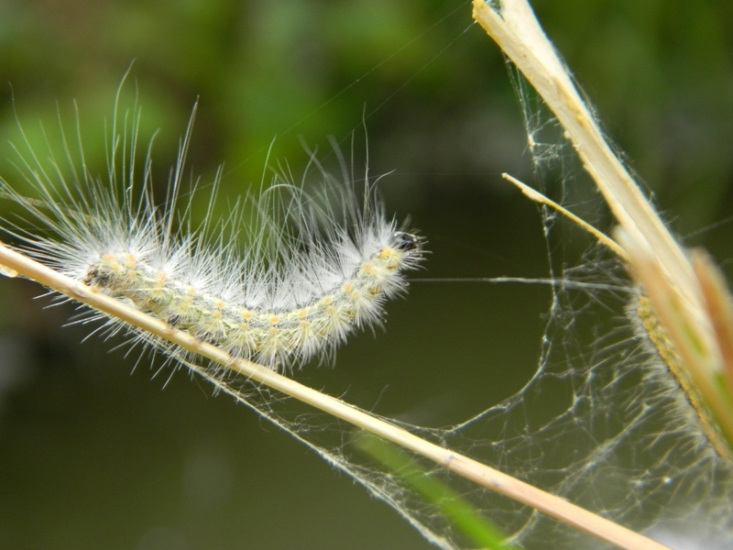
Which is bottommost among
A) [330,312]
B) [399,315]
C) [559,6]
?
[330,312]

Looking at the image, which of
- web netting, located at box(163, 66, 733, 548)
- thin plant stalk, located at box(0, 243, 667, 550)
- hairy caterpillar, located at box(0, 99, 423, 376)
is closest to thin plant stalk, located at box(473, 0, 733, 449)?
thin plant stalk, located at box(0, 243, 667, 550)

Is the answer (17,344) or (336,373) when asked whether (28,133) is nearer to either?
(17,344)

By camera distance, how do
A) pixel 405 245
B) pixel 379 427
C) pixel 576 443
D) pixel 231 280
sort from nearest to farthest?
1. pixel 379 427
2. pixel 405 245
3. pixel 231 280
4. pixel 576 443

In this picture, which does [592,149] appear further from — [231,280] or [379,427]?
[231,280]

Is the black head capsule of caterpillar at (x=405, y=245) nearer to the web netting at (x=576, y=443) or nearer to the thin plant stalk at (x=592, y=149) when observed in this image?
the web netting at (x=576, y=443)

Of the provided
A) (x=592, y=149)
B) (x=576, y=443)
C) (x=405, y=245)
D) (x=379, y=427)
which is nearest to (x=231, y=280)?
(x=405, y=245)

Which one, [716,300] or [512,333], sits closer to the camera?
[716,300]

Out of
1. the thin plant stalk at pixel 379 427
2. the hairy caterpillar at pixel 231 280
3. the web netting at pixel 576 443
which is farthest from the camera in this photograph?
the web netting at pixel 576 443

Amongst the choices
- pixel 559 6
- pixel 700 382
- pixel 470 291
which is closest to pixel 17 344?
pixel 470 291

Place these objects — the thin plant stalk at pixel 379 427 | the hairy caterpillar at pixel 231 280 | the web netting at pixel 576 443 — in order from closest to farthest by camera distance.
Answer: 1. the thin plant stalk at pixel 379 427
2. the hairy caterpillar at pixel 231 280
3. the web netting at pixel 576 443

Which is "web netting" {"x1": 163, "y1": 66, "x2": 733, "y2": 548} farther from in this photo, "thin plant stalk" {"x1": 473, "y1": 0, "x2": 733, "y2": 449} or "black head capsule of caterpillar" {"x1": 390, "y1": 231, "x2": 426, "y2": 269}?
"thin plant stalk" {"x1": 473, "y1": 0, "x2": 733, "y2": 449}

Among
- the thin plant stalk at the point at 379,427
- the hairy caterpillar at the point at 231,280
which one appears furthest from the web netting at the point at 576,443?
the thin plant stalk at the point at 379,427
